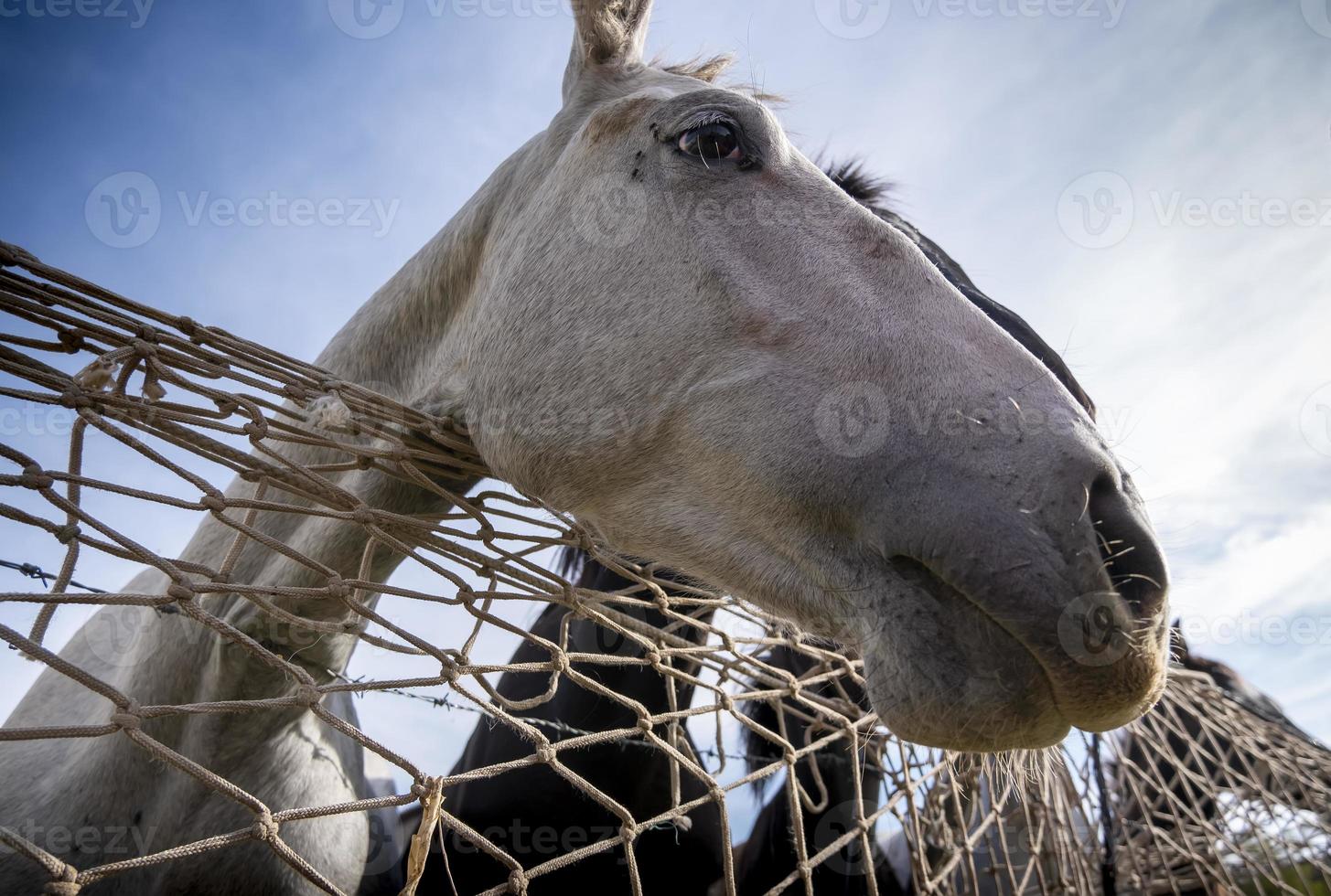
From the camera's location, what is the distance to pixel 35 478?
96cm

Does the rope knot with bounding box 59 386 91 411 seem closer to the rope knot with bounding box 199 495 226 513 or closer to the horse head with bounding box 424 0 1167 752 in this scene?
the rope knot with bounding box 199 495 226 513

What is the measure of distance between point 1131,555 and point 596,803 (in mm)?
1875

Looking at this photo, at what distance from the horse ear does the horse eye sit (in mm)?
536

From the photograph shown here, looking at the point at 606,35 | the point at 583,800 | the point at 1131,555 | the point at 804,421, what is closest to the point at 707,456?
the point at 804,421

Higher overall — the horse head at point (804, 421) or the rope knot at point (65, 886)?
the horse head at point (804, 421)

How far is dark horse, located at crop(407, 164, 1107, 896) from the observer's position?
7.48 feet

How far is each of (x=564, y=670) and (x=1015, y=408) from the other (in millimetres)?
907

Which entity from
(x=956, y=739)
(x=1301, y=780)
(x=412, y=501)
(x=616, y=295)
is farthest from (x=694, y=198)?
(x=1301, y=780)

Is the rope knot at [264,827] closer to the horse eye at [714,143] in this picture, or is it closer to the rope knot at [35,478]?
the rope knot at [35,478]

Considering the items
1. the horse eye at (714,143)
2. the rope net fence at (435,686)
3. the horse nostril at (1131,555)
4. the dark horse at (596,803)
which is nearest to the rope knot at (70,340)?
the rope net fence at (435,686)

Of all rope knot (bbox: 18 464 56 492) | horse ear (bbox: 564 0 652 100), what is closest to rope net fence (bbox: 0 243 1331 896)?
rope knot (bbox: 18 464 56 492)

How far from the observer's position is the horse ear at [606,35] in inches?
75.0

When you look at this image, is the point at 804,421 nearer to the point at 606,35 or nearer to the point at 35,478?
the point at 35,478

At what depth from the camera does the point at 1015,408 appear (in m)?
1.09
